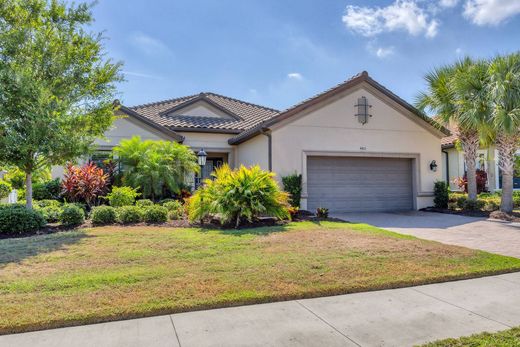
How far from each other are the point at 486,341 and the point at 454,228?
759 centimetres

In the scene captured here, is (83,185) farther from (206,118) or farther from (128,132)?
(206,118)

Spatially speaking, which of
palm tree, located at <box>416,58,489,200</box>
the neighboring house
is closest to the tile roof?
palm tree, located at <box>416,58,489,200</box>

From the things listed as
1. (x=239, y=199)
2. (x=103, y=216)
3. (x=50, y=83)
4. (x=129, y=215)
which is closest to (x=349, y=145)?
(x=239, y=199)

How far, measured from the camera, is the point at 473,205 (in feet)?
45.3

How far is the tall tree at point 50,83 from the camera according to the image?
8.99 meters

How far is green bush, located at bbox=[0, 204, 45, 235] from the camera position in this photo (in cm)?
855

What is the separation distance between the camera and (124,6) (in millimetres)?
→ 11297

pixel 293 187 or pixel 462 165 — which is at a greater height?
pixel 462 165

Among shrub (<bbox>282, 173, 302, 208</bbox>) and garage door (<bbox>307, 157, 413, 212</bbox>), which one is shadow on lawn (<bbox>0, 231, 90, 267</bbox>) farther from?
garage door (<bbox>307, 157, 413, 212</bbox>)

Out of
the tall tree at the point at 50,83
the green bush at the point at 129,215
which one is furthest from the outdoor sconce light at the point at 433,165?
the tall tree at the point at 50,83

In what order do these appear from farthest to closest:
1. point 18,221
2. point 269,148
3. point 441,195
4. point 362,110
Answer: point 441,195 → point 362,110 → point 269,148 → point 18,221

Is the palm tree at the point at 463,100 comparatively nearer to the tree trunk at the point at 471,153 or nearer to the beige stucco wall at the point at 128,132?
the tree trunk at the point at 471,153

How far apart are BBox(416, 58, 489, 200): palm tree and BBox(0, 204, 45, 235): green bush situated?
46.1 feet

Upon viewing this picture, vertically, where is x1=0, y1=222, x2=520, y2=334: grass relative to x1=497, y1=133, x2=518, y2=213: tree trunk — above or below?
below
